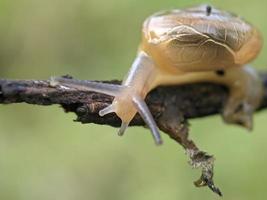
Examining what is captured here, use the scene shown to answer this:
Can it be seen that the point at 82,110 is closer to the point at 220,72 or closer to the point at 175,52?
the point at 175,52

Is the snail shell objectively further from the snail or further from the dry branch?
the dry branch

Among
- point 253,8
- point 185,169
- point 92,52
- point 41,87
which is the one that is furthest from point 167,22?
point 253,8

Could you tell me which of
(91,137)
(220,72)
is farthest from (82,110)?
(91,137)

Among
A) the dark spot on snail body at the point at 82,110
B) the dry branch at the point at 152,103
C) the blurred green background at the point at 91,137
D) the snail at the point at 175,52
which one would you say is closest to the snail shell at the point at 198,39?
the snail at the point at 175,52

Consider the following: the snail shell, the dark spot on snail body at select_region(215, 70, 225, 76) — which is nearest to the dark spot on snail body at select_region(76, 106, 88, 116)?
the snail shell

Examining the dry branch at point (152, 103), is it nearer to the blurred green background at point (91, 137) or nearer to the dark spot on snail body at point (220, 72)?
the dark spot on snail body at point (220, 72)

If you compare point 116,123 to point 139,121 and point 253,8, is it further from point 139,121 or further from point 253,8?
point 253,8
